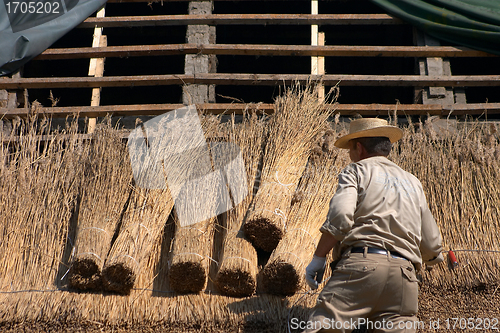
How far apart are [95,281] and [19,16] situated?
113 inches

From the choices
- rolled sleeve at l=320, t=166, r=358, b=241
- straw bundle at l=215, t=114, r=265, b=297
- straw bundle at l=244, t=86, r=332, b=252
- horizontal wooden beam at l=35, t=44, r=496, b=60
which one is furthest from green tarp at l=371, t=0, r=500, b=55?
rolled sleeve at l=320, t=166, r=358, b=241

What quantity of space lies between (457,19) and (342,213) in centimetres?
304

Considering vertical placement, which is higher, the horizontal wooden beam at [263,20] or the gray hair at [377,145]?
the horizontal wooden beam at [263,20]

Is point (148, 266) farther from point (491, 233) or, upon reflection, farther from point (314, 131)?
point (491, 233)

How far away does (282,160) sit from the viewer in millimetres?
3697

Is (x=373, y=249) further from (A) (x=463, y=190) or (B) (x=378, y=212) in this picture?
(A) (x=463, y=190)

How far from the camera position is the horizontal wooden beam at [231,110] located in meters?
4.32

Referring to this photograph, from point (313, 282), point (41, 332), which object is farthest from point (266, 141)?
point (41, 332)

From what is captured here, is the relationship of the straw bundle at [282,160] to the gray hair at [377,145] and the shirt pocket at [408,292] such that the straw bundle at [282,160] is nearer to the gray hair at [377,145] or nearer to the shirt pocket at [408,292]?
the gray hair at [377,145]

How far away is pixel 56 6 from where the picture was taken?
4.79m

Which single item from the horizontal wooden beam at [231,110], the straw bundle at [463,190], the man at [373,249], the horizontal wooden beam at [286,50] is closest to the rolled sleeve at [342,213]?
the man at [373,249]

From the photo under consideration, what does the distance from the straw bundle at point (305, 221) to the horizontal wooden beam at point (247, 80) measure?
2.43ft

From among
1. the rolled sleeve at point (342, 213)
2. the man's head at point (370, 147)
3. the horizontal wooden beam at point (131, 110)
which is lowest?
the rolled sleeve at point (342, 213)

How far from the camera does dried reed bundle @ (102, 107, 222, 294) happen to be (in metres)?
3.10
